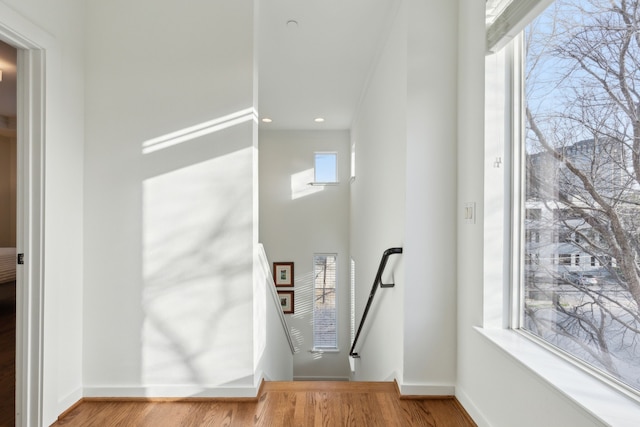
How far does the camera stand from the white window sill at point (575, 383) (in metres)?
1.02

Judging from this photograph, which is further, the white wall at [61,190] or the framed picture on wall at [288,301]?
the framed picture on wall at [288,301]

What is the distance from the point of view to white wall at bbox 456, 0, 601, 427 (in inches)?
59.3

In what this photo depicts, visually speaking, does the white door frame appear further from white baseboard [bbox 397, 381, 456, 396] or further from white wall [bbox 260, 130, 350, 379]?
white wall [bbox 260, 130, 350, 379]

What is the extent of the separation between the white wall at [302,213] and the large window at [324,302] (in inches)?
3.8

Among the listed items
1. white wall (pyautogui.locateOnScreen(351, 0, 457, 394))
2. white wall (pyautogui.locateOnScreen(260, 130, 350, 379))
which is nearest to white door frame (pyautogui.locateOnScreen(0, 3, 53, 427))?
white wall (pyautogui.locateOnScreen(351, 0, 457, 394))

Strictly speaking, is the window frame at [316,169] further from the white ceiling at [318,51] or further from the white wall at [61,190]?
the white wall at [61,190]

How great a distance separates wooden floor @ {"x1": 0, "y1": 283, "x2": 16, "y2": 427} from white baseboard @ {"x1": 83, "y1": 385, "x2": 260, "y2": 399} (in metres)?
0.41

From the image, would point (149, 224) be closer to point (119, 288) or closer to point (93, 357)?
point (119, 288)

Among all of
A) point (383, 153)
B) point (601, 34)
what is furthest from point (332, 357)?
point (601, 34)

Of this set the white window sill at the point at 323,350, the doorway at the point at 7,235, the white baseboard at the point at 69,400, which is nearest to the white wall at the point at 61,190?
the white baseboard at the point at 69,400

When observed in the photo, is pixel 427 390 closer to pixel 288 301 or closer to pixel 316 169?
pixel 288 301

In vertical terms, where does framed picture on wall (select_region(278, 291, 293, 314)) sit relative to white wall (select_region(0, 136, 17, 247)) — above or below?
below

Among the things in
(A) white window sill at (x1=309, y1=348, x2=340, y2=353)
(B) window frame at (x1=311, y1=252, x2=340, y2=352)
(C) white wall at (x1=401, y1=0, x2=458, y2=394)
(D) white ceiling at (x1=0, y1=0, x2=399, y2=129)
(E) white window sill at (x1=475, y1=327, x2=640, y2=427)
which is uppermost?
(D) white ceiling at (x1=0, y1=0, x2=399, y2=129)

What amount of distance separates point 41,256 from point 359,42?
2775mm
